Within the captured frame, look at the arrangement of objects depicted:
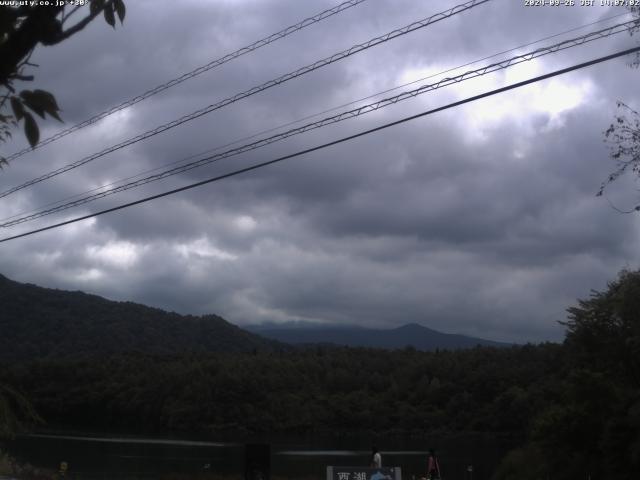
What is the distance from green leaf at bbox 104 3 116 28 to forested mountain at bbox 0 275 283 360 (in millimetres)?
109343

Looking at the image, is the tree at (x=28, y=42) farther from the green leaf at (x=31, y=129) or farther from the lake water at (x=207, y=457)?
the lake water at (x=207, y=457)

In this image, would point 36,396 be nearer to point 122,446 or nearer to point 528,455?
point 122,446

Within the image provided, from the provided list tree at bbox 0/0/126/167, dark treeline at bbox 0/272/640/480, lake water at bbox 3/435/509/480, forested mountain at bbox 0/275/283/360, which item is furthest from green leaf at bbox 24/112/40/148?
forested mountain at bbox 0/275/283/360

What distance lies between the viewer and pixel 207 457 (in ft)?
181

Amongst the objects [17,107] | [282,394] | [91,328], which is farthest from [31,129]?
[91,328]

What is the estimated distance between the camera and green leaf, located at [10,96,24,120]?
3.85 m

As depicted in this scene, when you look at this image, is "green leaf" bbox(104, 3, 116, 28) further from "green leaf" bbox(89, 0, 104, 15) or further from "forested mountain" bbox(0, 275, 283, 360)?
"forested mountain" bbox(0, 275, 283, 360)

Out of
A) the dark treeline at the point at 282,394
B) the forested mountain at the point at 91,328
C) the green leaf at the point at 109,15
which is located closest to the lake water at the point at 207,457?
the dark treeline at the point at 282,394

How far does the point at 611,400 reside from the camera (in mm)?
→ 29312

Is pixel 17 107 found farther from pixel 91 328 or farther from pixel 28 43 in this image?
pixel 91 328

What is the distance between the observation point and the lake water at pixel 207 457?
133 ft

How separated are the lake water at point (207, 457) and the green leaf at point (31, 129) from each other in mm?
30813

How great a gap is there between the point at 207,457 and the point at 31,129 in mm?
53894

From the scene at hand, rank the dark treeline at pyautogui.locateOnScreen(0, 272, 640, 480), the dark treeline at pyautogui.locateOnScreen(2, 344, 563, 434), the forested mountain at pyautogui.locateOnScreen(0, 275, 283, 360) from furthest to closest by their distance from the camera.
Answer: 1. the forested mountain at pyautogui.locateOnScreen(0, 275, 283, 360)
2. the dark treeline at pyautogui.locateOnScreen(2, 344, 563, 434)
3. the dark treeline at pyautogui.locateOnScreen(0, 272, 640, 480)
